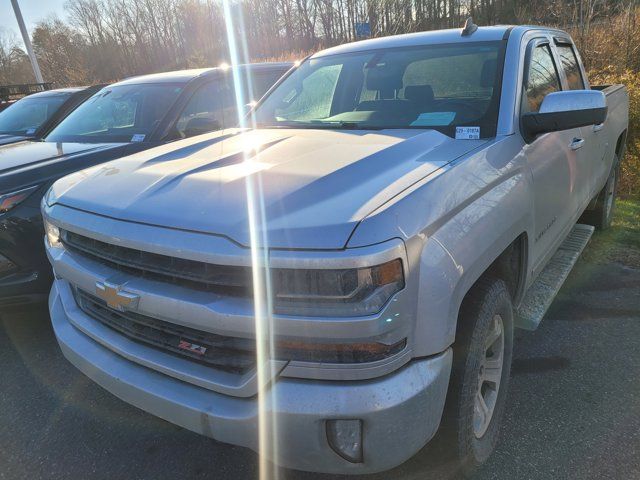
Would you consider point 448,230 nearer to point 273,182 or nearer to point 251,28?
point 273,182

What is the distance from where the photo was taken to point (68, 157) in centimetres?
397

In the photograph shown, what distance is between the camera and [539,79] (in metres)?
3.02

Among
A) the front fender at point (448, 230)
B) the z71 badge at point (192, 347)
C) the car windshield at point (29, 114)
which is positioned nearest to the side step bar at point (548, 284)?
the front fender at point (448, 230)

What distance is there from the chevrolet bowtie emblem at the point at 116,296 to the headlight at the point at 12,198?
71.3 inches

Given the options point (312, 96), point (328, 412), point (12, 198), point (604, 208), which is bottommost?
point (604, 208)

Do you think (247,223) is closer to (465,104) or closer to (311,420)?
(311,420)

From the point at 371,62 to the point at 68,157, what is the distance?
8.39ft

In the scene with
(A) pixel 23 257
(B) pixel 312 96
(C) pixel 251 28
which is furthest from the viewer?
(C) pixel 251 28

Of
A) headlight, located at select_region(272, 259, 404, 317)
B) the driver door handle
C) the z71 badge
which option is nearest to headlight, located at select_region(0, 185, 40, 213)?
the z71 badge

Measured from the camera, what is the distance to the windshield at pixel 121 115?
4598mm

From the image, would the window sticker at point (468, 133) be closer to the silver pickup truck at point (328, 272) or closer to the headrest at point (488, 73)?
the silver pickup truck at point (328, 272)

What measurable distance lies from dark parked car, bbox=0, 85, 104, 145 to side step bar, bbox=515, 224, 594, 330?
565 cm

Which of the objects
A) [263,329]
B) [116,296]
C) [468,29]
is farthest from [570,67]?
[116,296]

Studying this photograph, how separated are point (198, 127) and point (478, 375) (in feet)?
11.6
